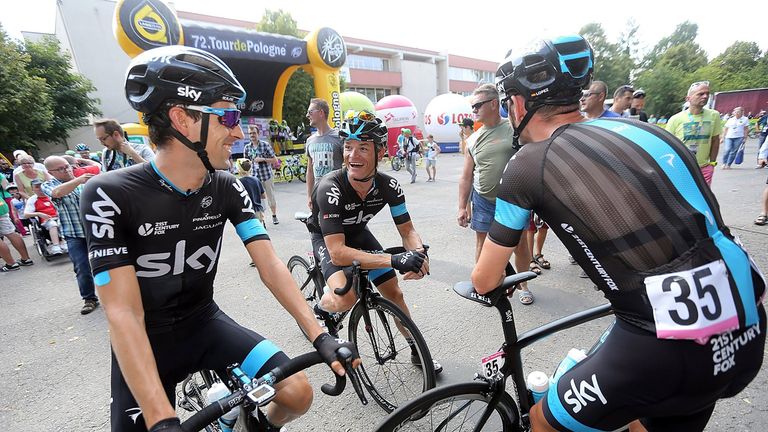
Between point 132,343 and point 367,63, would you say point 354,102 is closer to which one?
point 367,63

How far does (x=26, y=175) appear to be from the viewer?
746 centimetres

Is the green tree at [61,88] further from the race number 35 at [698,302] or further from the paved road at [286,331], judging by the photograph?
the race number 35 at [698,302]

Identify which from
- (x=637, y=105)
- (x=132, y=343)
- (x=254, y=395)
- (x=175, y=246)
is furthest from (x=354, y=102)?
(x=254, y=395)

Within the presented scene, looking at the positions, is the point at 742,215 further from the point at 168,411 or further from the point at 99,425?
the point at 99,425

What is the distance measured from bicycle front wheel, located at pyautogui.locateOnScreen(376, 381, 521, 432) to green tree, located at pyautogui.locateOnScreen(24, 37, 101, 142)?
26980 millimetres

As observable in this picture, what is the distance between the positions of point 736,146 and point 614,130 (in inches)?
576

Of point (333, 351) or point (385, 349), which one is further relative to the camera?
point (385, 349)

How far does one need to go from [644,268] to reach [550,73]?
0.83m

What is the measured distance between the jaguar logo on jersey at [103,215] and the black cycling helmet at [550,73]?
5.89 feet

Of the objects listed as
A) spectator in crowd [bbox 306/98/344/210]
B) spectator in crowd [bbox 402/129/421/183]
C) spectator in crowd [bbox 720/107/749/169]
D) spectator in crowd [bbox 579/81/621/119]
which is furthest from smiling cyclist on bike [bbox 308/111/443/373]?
spectator in crowd [bbox 720/107/749/169]

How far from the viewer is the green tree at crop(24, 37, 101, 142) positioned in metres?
20.7

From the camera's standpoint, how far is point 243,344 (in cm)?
185

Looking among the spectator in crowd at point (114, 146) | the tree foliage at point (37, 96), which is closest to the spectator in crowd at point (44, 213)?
the spectator in crowd at point (114, 146)

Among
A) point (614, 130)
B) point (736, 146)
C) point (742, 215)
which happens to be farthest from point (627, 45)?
point (614, 130)
